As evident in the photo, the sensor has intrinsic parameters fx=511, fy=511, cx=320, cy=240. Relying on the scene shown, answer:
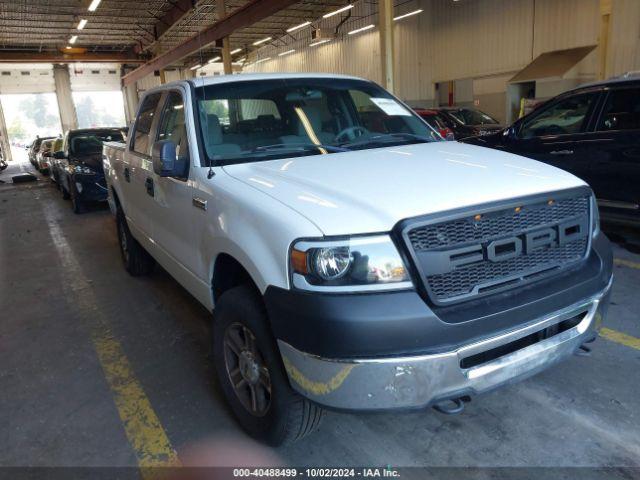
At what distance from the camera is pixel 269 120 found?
129 inches

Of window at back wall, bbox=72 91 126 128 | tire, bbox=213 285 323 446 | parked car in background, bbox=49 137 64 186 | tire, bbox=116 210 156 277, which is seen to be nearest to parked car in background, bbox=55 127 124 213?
parked car in background, bbox=49 137 64 186

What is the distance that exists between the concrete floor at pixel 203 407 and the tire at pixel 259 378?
171mm

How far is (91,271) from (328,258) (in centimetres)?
478

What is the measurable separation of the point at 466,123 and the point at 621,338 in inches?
494

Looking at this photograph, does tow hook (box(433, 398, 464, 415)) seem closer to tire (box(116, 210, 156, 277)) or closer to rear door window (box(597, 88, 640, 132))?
tire (box(116, 210, 156, 277))

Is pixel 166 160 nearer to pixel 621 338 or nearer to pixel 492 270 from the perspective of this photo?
pixel 492 270

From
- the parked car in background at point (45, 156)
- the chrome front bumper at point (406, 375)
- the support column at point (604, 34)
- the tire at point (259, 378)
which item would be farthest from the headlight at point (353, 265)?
the parked car in background at point (45, 156)

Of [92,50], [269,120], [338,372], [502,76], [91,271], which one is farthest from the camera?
[92,50]

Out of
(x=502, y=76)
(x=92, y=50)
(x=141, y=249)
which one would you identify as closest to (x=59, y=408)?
(x=141, y=249)

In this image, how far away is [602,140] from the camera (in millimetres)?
5355

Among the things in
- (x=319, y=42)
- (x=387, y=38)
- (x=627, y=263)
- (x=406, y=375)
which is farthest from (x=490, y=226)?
(x=319, y=42)

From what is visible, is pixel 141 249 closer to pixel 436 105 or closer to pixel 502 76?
pixel 502 76

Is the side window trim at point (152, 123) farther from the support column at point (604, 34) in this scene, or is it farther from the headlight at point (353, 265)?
the support column at point (604, 34)

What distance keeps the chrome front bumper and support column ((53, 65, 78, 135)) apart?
3647cm
